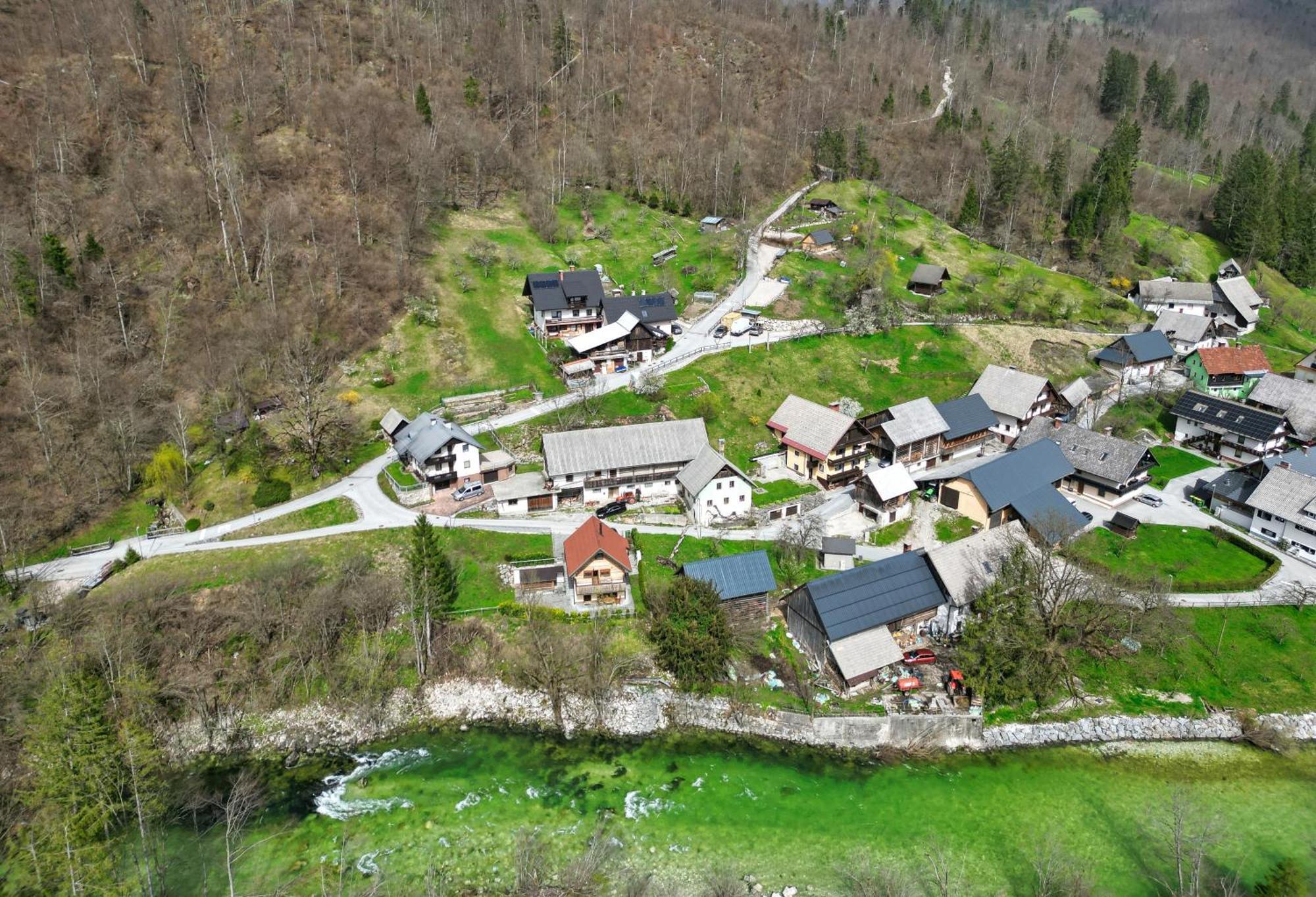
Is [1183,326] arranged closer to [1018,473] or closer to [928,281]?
[928,281]

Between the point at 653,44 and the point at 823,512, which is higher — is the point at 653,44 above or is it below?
above

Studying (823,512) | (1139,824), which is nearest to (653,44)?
(823,512)

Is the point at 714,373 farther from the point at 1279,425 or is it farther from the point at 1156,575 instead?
the point at 1279,425

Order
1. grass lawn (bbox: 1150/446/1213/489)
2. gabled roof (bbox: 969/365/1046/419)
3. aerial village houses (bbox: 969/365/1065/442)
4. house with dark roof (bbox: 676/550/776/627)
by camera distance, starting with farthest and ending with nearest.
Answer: aerial village houses (bbox: 969/365/1065/442), gabled roof (bbox: 969/365/1046/419), grass lawn (bbox: 1150/446/1213/489), house with dark roof (bbox: 676/550/776/627)

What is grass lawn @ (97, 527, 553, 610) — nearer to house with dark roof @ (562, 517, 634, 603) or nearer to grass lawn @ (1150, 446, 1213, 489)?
house with dark roof @ (562, 517, 634, 603)

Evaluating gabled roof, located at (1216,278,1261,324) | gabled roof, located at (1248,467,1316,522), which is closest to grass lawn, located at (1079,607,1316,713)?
gabled roof, located at (1248,467,1316,522)

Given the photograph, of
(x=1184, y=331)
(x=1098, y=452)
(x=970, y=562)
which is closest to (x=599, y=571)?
(x=970, y=562)
